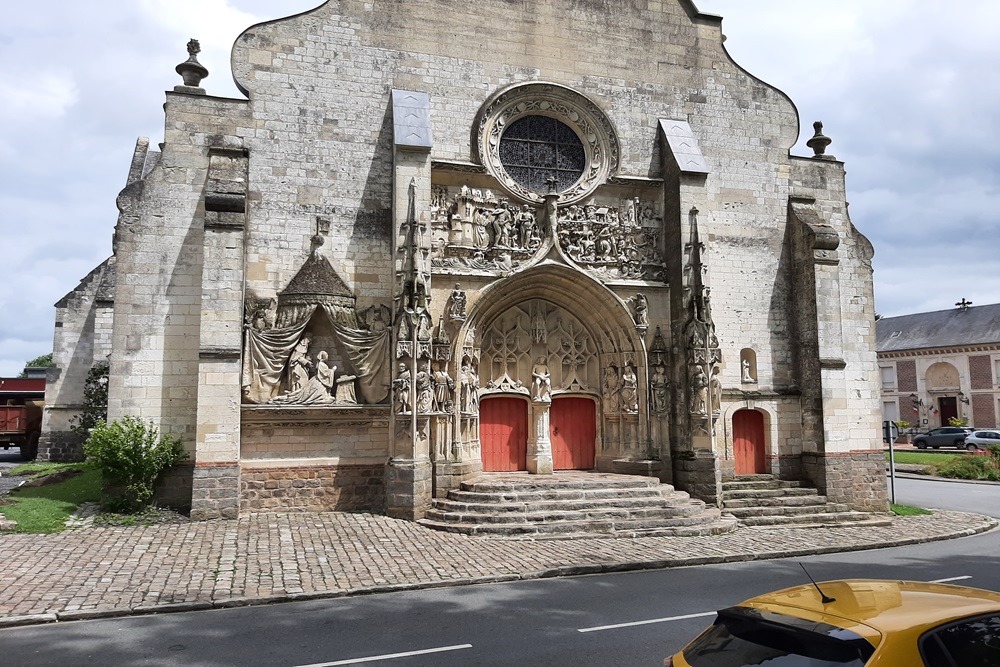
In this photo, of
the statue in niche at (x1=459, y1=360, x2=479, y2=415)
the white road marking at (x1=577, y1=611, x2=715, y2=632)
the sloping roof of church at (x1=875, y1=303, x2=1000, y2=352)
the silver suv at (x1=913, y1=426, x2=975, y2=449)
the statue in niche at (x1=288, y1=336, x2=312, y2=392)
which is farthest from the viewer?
the sloping roof of church at (x1=875, y1=303, x2=1000, y2=352)

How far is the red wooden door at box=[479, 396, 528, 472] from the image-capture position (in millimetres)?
15180

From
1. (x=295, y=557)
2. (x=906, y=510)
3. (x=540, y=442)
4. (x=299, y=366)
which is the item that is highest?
(x=299, y=366)

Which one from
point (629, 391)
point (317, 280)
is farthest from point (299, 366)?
point (629, 391)

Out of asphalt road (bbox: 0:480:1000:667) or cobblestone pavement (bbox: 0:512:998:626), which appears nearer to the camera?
asphalt road (bbox: 0:480:1000:667)

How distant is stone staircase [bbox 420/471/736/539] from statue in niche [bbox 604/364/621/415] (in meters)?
2.16

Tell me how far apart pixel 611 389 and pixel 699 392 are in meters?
2.01

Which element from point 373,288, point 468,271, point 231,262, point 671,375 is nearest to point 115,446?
point 231,262

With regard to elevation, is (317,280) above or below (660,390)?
above

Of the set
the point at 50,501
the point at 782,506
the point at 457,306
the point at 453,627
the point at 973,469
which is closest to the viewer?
the point at 453,627

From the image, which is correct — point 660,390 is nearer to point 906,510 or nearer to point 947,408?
point 906,510

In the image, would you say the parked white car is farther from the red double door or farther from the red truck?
the red truck

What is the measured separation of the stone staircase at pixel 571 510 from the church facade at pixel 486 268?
2.52 feet

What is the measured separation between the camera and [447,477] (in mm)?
13305

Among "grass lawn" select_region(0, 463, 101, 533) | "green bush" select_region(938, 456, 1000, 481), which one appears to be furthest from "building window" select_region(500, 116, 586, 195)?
"green bush" select_region(938, 456, 1000, 481)
